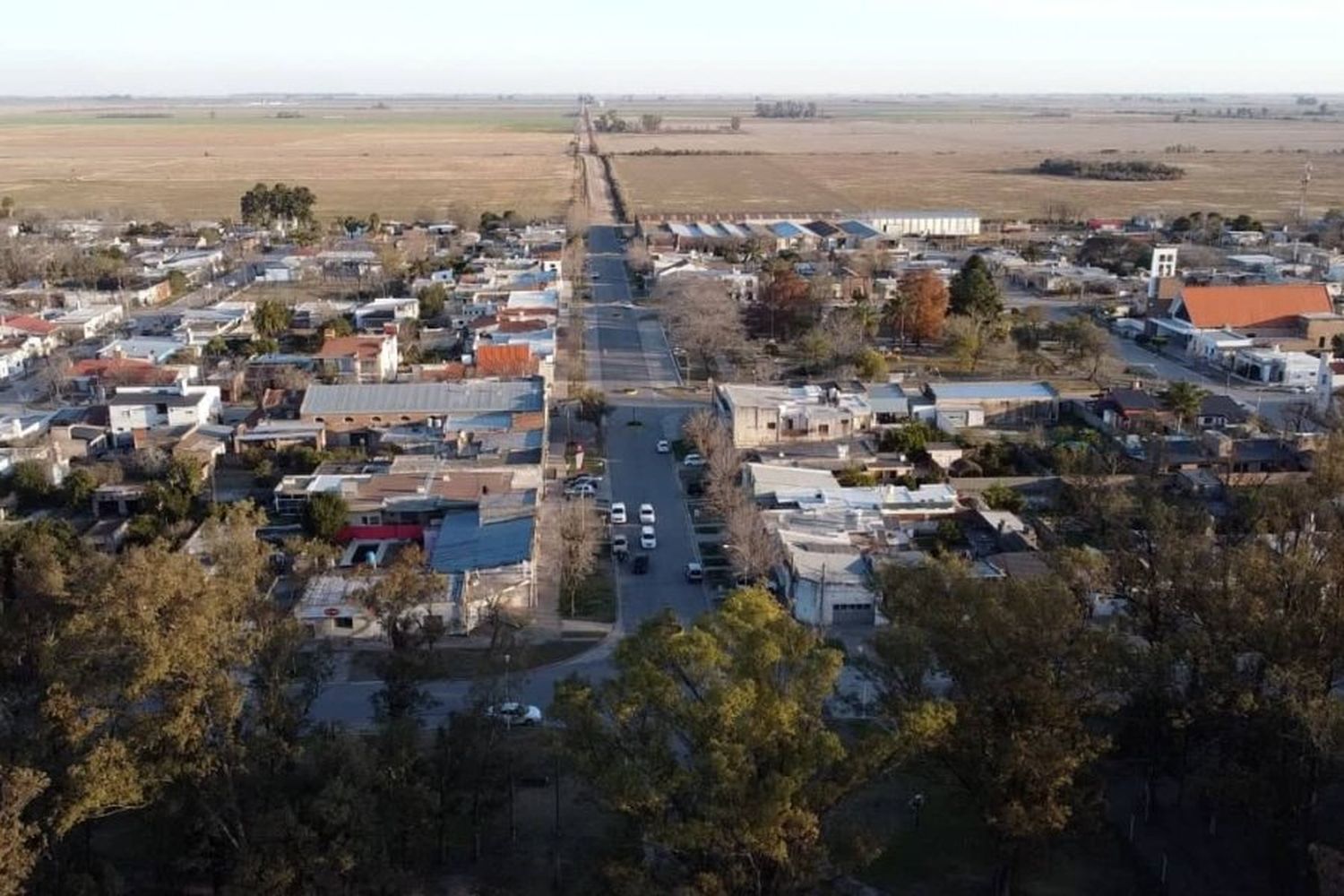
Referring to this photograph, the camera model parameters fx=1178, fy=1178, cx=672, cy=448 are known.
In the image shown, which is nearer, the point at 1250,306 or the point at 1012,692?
the point at 1012,692

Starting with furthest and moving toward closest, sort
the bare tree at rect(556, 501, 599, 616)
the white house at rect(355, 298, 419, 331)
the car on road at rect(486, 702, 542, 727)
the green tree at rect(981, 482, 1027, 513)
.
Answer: the white house at rect(355, 298, 419, 331) < the green tree at rect(981, 482, 1027, 513) < the bare tree at rect(556, 501, 599, 616) < the car on road at rect(486, 702, 542, 727)

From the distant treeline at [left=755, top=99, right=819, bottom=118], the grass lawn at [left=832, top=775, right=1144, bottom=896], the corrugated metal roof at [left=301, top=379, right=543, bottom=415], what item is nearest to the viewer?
the grass lawn at [left=832, top=775, right=1144, bottom=896]

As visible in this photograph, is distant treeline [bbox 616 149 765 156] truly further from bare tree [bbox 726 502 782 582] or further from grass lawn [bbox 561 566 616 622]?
grass lawn [bbox 561 566 616 622]

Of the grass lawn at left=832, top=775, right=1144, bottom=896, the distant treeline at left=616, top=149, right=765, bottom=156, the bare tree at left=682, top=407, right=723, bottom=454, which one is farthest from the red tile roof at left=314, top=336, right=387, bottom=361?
the distant treeline at left=616, top=149, right=765, bottom=156

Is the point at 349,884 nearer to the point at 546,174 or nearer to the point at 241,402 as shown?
the point at 241,402

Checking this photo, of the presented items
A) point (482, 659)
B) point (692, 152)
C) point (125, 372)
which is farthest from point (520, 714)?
point (692, 152)

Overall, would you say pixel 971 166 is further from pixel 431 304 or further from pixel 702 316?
pixel 431 304

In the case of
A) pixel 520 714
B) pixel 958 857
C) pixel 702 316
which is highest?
pixel 702 316

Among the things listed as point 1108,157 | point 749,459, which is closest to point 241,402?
point 749,459
